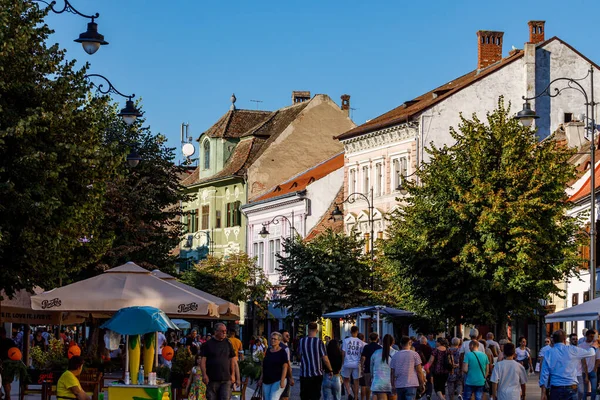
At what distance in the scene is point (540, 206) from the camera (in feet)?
136

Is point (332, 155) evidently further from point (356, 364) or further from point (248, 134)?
point (356, 364)

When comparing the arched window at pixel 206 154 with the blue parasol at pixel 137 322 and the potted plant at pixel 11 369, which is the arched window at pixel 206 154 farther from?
the blue parasol at pixel 137 322

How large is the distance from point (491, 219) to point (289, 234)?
115 ft

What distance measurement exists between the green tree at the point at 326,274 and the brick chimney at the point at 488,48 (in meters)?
12.1

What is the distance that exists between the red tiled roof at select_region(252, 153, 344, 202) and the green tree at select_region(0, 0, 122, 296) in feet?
162

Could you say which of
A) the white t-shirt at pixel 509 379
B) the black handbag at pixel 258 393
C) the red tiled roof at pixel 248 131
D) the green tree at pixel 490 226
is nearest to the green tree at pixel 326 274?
the green tree at pixel 490 226

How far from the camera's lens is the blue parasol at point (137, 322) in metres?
19.9

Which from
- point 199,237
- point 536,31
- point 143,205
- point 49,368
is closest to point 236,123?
point 199,237

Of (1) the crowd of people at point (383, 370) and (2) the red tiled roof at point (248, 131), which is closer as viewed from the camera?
(1) the crowd of people at point (383, 370)

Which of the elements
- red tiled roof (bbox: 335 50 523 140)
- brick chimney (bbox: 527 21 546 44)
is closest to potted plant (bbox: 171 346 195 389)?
red tiled roof (bbox: 335 50 523 140)

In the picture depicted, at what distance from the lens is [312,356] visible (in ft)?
74.6

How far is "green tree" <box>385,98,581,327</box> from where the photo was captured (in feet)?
136

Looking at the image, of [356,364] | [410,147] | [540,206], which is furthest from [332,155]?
[356,364]

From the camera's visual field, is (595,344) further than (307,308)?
No
